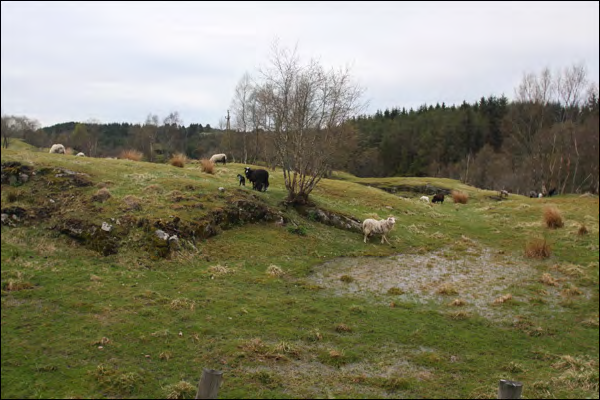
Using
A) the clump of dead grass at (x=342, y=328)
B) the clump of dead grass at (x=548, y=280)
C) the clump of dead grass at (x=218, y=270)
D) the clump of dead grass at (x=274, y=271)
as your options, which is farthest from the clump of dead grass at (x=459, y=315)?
the clump of dead grass at (x=218, y=270)

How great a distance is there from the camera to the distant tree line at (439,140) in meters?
40.4

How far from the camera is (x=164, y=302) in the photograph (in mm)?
9383

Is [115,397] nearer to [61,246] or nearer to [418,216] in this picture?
[61,246]

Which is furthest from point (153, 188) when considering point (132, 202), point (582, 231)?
point (582, 231)

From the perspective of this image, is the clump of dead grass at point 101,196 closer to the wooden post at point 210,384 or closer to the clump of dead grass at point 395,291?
the clump of dead grass at point 395,291

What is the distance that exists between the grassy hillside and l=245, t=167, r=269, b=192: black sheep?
1.88m

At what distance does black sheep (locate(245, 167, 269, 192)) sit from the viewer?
70.1ft

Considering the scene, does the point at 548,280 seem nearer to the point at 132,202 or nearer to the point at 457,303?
the point at 457,303

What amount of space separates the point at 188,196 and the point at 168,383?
37.5 ft

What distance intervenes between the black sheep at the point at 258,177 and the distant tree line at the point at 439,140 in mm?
1798

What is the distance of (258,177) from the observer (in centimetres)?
2139

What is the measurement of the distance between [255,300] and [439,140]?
295 ft

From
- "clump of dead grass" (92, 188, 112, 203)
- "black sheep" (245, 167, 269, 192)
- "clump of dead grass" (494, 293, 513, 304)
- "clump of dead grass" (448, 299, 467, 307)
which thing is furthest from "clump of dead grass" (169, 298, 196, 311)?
"black sheep" (245, 167, 269, 192)

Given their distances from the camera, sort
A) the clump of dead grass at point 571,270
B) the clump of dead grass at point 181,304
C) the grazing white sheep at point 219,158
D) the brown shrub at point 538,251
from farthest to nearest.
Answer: the grazing white sheep at point 219,158
the brown shrub at point 538,251
the clump of dead grass at point 571,270
the clump of dead grass at point 181,304
